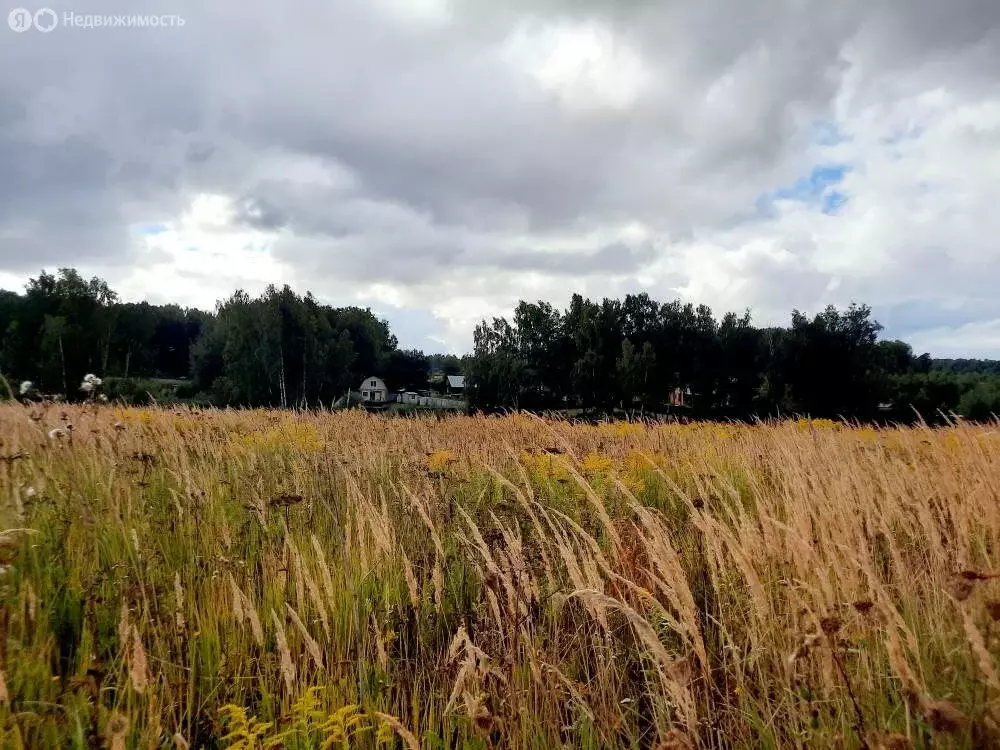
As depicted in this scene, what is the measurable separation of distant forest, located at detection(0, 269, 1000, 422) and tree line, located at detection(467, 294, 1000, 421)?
0.11 meters

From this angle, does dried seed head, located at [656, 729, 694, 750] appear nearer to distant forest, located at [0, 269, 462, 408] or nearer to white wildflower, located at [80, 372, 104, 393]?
white wildflower, located at [80, 372, 104, 393]

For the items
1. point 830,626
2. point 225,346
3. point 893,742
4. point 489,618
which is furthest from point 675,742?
point 225,346

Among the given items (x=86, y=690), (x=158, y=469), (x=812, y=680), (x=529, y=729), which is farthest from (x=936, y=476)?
(x=158, y=469)

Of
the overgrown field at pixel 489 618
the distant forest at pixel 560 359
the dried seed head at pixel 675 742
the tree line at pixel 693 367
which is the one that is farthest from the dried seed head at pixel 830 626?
the tree line at pixel 693 367

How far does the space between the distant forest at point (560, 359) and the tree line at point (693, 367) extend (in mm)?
109

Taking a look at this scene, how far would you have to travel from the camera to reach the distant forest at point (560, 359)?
43.1m

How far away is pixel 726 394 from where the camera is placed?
52.2 m

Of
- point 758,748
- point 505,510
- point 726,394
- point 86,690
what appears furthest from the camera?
point 726,394

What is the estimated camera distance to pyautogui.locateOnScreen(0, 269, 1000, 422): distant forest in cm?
4312

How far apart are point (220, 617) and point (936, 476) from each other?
4.18m

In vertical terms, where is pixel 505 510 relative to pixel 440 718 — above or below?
above

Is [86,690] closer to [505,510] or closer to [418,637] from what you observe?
[418,637]

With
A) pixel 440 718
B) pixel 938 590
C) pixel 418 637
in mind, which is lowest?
pixel 440 718

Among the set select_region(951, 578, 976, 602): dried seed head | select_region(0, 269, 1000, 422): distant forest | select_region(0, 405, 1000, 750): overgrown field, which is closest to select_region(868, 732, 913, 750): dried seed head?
select_region(0, 405, 1000, 750): overgrown field
